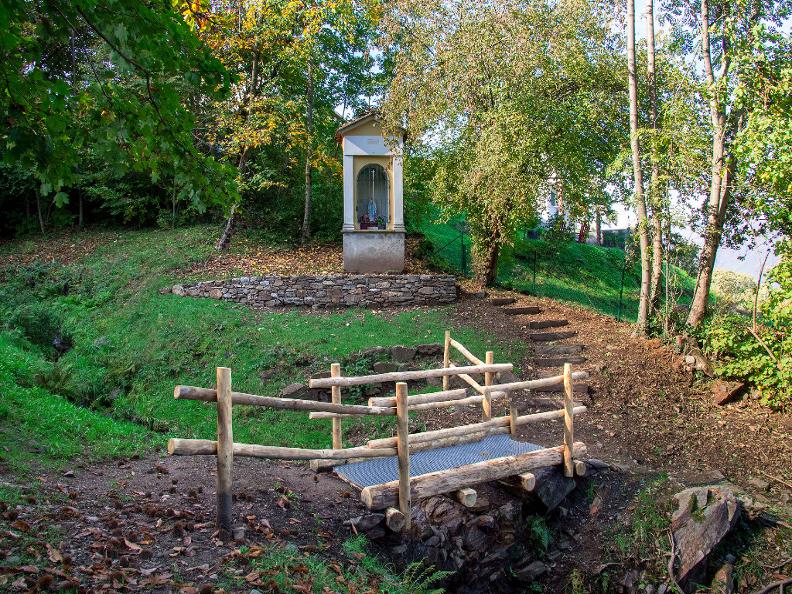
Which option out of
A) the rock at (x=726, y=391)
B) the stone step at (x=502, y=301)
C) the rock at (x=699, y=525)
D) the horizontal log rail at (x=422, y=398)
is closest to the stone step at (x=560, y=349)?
the rock at (x=726, y=391)

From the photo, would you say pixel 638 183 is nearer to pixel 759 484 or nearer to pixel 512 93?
pixel 512 93

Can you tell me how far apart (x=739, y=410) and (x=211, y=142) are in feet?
50.7

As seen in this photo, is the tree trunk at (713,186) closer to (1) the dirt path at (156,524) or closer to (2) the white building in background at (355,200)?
(2) the white building in background at (355,200)

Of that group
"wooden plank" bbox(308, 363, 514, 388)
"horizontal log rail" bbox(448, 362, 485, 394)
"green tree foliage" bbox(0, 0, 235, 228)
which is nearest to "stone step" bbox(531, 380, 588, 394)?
"horizontal log rail" bbox(448, 362, 485, 394)

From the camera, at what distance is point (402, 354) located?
12.2 metres

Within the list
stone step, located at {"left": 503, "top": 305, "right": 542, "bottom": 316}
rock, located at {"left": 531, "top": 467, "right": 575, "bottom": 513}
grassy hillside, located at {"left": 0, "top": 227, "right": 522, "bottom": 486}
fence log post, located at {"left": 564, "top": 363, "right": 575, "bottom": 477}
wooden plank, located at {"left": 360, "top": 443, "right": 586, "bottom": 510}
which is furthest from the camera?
stone step, located at {"left": 503, "top": 305, "right": 542, "bottom": 316}

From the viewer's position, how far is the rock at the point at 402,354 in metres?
12.2

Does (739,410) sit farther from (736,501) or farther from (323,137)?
(323,137)

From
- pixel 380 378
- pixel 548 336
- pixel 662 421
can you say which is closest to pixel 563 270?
pixel 548 336

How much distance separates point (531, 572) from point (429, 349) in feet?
19.7

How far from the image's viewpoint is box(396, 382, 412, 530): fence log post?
6.30 m

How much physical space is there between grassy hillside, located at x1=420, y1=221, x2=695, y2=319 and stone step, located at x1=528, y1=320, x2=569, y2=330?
167 inches

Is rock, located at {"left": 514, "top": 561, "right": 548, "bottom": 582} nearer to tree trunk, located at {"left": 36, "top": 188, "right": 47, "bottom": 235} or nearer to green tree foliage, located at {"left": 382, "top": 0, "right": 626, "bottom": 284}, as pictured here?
green tree foliage, located at {"left": 382, "top": 0, "right": 626, "bottom": 284}

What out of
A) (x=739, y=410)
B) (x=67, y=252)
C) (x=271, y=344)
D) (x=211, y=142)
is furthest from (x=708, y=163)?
(x=67, y=252)
